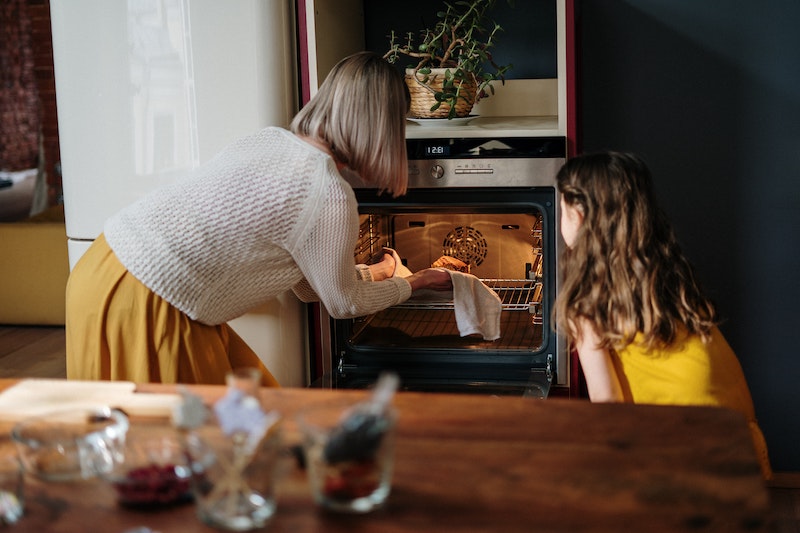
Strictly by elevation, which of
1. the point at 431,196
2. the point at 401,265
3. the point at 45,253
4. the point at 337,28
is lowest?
the point at 45,253

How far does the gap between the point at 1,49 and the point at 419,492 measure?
21.0 feet

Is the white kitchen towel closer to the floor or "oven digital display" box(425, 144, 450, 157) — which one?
"oven digital display" box(425, 144, 450, 157)

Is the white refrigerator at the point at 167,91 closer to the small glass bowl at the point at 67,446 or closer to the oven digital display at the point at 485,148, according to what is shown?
the oven digital display at the point at 485,148

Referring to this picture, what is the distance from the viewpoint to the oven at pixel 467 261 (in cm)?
247

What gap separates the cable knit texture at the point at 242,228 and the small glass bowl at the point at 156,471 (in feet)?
2.76

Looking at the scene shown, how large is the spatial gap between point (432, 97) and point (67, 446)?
5.26ft

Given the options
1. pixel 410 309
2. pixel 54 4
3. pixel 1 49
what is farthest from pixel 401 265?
pixel 1 49

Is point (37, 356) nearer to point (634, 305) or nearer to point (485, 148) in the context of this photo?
point (485, 148)

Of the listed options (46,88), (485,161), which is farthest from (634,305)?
(46,88)

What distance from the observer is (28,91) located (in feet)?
22.4

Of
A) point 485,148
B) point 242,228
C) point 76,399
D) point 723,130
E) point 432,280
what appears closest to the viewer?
point 76,399

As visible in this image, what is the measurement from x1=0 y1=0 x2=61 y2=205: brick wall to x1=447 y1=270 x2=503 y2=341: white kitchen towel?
4.84 m

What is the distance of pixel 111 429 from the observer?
1296 millimetres

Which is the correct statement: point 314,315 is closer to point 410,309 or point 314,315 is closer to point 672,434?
point 410,309
